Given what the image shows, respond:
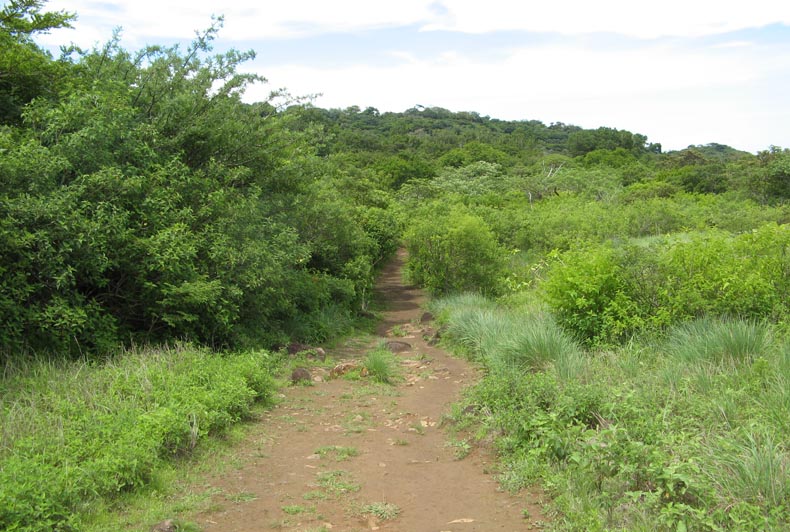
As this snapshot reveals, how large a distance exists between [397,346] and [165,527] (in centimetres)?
892

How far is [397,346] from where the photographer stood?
13492 mm

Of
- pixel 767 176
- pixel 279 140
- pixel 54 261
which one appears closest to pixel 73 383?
pixel 54 261

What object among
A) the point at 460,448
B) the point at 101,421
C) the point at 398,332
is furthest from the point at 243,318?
the point at 460,448

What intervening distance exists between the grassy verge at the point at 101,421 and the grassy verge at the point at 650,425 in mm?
3066

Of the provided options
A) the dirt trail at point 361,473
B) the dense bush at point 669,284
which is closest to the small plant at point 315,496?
the dirt trail at point 361,473

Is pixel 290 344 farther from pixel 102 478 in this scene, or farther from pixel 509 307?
pixel 102 478

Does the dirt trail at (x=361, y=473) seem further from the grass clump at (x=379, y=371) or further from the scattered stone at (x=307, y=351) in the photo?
the scattered stone at (x=307, y=351)

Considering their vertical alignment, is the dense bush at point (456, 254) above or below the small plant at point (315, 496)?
above

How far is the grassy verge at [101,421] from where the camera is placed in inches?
184

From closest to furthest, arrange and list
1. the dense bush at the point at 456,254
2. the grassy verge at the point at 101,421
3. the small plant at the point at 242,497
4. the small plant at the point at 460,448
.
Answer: the grassy verge at the point at 101,421, the small plant at the point at 242,497, the small plant at the point at 460,448, the dense bush at the point at 456,254

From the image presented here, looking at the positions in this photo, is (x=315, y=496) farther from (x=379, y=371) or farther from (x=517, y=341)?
(x=379, y=371)

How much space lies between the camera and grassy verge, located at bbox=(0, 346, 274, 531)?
4.66 metres

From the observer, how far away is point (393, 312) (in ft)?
65.8

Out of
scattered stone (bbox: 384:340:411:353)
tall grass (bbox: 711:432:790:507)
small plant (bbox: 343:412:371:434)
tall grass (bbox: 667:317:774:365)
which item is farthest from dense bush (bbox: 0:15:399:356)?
tall grass (bbox: 711:432:790:507)
